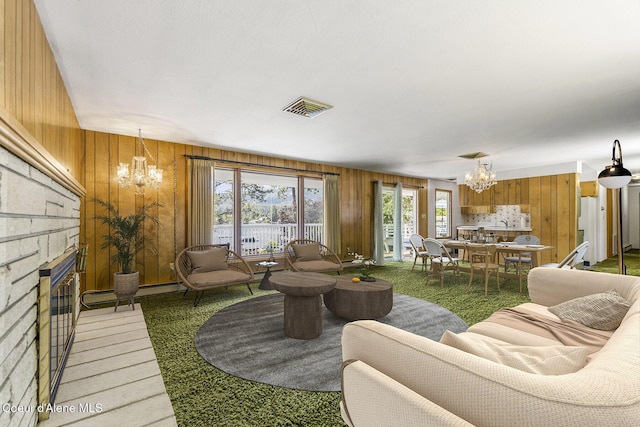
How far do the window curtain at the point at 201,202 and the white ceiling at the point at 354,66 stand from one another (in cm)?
82

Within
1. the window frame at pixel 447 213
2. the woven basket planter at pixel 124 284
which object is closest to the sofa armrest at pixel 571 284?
the woven basket planter at pixel 124 284

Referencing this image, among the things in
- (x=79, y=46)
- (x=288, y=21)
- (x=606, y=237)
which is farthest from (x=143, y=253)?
(x=606, y=237)

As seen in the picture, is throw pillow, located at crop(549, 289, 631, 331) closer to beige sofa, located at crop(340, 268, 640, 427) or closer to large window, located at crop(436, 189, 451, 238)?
beige sofa, located at crop(340, 268, 640, 427)

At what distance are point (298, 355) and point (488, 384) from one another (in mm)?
2166

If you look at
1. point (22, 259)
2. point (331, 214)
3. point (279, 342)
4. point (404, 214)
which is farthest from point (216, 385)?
point (404, 214)

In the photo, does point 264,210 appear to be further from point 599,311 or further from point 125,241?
point 599,311

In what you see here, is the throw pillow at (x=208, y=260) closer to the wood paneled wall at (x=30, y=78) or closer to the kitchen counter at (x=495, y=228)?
the wood paneled wall at (x=30, y=78)

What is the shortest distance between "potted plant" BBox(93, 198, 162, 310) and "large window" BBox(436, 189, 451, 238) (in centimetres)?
836

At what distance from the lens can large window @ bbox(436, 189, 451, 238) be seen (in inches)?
395

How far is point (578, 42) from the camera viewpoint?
2217 millimetres

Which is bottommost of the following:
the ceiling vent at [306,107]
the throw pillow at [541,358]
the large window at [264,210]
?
the throw pillow at [541,358]

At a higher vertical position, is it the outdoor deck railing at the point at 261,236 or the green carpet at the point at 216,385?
the outdoor deck railing at the point at 261,236

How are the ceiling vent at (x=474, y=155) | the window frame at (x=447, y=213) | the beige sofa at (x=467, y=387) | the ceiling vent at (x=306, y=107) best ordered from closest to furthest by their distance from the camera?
1. the beige sofa at (x=467, y=387)
2. the ceiling vent at (x=306, y=107)
3. the ceiling vent at (x=474, y=155)
4. the window frame at (x=447, y=213)

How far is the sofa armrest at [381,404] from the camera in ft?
2.61
